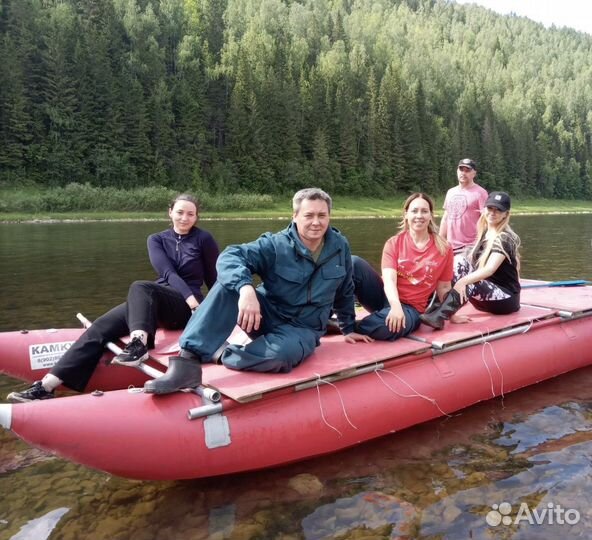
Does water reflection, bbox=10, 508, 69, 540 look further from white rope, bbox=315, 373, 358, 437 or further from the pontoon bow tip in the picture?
white rope, bbox=315, 373, 358, 437

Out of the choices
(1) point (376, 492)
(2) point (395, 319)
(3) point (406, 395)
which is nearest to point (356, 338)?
A: (2) point (395, 319)

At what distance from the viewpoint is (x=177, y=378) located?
432 centimetres

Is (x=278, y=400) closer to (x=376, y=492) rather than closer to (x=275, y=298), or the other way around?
(x=275, y=298)

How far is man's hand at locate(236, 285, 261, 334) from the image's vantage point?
4.42 meters

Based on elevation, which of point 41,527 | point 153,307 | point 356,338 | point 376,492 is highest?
point 153,307

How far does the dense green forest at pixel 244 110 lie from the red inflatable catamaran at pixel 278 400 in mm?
53061

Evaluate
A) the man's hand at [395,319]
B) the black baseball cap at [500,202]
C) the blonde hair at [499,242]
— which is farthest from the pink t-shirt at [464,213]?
the man's hand at [395,319]

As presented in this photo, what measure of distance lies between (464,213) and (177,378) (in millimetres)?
5999

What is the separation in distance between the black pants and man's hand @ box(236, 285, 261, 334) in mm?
1228

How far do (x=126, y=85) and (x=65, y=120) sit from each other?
324 inches

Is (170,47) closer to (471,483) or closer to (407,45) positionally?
(407,45)

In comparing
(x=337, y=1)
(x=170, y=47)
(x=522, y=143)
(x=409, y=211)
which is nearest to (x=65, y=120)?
(x=170, y=47)

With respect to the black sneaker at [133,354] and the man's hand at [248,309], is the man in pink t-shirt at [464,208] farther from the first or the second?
the black sneaker at [133,354]

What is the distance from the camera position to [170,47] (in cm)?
7400
